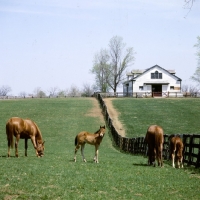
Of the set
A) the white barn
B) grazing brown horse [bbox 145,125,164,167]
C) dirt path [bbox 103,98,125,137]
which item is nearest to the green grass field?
dirt path [bbox 103,98,125,137]

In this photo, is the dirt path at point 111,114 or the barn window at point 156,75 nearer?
the dirt path at point 111,114

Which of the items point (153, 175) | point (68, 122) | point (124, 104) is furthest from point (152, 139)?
point (124, 104)

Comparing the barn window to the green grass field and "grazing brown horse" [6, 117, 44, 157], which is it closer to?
the green grass field

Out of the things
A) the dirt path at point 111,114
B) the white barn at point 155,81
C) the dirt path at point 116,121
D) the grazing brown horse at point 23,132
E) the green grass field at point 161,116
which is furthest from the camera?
the white barn at point 155,81

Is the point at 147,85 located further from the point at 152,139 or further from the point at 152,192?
the point at 152,192

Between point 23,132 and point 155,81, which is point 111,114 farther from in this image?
point 155,81

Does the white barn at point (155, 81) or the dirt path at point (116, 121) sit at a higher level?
the white barn at point (155, 81)

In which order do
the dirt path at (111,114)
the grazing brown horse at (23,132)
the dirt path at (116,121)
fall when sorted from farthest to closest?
the dirt path at (111,114)
the dirt path at (116,121)
the grazing brown horse at (23,132)

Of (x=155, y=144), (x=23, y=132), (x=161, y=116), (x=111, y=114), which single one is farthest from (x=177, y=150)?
(x=111, y=114)

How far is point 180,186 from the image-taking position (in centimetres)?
1038

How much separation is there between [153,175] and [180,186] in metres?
1.97

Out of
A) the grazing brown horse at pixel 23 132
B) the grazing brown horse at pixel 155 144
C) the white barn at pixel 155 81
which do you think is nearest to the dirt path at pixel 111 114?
the grazing brown horse at pixel 23 132

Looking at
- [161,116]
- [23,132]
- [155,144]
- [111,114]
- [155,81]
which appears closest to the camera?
[155,144]

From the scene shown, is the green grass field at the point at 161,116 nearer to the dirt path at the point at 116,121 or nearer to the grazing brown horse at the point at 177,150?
the dirt path at the point at 116,121
